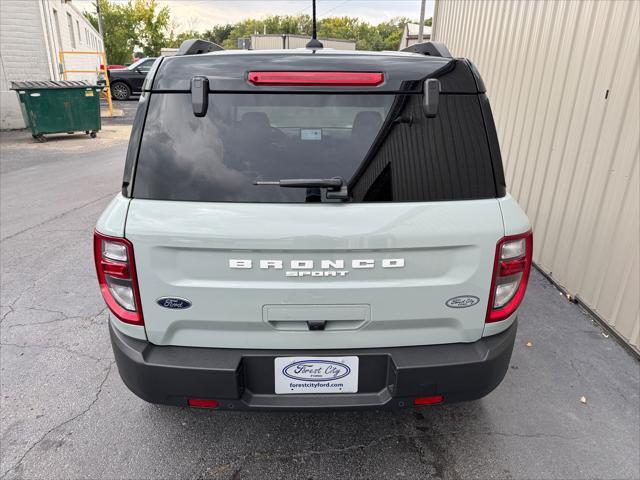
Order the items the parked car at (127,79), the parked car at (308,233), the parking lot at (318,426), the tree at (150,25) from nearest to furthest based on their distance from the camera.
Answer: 1. the parked car at (308,233)
2. the parking lot at (318,426)
3. the parked car at (127,79)
4. the tree at (150,25)

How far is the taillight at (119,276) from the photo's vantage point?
181cm

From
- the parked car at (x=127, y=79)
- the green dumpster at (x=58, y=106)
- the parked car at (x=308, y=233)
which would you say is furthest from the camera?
the parked car at (x=127, y=79)

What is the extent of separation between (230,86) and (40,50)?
1625 cm

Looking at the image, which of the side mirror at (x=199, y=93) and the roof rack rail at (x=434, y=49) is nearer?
the side mirror at (x=199, y=93)

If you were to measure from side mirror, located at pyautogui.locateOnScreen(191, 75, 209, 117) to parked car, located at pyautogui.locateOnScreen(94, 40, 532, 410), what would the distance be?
0.01m

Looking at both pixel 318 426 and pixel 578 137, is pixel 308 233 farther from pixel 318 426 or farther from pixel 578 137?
pixel 578 137

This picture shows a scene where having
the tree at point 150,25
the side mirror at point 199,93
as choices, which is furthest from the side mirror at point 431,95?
the tree at point 150,25

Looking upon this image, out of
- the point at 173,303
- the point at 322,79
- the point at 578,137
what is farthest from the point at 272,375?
the point at 578,137

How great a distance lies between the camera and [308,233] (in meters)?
1.74

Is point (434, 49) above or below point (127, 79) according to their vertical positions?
above

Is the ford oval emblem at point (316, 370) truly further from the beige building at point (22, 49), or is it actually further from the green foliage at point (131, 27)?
the green foliage at point (131, 27)

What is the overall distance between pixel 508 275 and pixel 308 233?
90cm

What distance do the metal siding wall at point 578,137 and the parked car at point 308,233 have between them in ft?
6.86

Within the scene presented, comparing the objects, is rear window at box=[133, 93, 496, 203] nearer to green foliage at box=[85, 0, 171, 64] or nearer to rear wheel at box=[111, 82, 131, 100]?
rear wheel at box=[111, 82, 131, 100]
